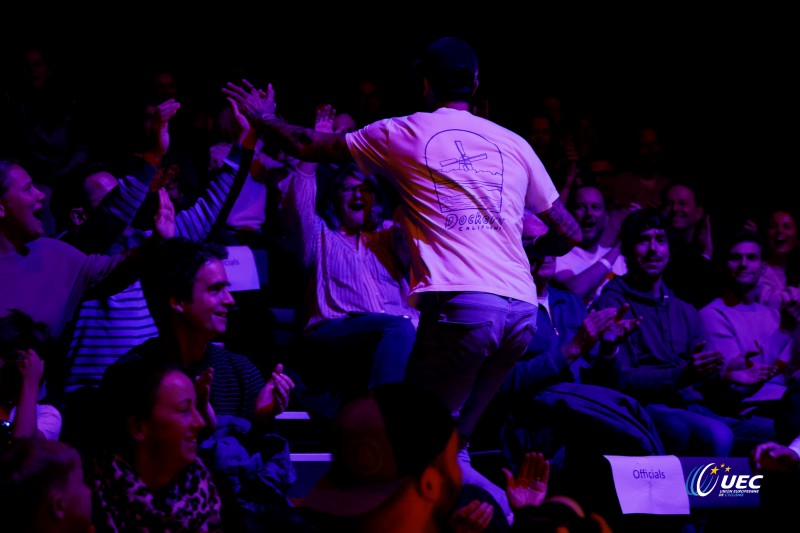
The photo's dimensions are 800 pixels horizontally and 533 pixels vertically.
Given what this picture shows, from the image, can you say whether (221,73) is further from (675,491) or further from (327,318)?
(675,491)

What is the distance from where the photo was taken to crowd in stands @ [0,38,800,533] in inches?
80.5

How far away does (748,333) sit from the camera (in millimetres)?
5609

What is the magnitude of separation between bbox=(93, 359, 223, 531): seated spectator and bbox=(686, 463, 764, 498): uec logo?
2.13 metres

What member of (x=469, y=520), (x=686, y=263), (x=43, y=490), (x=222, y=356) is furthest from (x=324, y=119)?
(x=686, y=263)

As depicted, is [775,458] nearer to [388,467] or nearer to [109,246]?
[388,467]

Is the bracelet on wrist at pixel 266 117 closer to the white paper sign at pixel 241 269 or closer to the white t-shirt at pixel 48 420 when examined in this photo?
the white t-shirt at pixel 48 420

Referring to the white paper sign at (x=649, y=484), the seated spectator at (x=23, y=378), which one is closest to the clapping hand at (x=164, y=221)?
the seated spectator at (x=23, y=378)

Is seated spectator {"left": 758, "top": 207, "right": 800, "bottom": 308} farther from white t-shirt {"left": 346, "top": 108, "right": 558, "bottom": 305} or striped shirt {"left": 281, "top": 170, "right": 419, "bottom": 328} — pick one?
white t-shirt {"left": 346, "top": 108, "right": 558, "bottom": 305}

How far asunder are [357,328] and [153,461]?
1880mm

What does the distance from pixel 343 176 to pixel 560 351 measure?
144cm

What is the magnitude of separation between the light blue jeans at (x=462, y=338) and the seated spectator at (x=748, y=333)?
2.28 metres

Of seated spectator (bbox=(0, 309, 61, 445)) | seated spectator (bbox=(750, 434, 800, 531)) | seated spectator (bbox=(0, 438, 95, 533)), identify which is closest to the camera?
seated spectator (bbox=(0, 438, 95, 533))

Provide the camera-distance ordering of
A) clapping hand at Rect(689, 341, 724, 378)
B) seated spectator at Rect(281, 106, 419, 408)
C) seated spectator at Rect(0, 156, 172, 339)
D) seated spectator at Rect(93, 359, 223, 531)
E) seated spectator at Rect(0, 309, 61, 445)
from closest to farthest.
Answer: seated spectator at Rect(93, 359, 223, 531) < seated spectator at Rect(0, 309, 61, 445) < seated spectator at Rect(0, 156, 172, 339) < seated spectator at Rect(281, 106, 419, 408) < clapping hand at Rect(689, 341, 724, 378)

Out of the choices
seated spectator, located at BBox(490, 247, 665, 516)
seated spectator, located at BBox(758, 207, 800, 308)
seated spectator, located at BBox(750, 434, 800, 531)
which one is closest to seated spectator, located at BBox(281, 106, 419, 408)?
seated spectator, located at BBox(490, 247, 665, 516)
